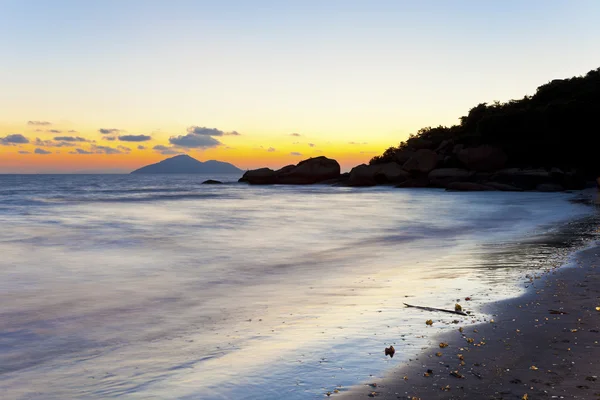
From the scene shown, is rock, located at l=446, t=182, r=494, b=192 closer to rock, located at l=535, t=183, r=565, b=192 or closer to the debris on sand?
rock, located at l=535, t=183, r=565, b=192

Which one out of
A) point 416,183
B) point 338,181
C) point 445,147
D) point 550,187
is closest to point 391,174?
point 416,183

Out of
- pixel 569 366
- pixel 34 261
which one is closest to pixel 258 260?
pixel 34 261

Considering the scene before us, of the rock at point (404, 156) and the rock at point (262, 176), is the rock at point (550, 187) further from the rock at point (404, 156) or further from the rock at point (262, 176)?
the rock at point (262, 176)

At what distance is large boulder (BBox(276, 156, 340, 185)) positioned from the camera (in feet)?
267

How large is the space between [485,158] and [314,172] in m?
30.9

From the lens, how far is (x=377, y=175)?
69375 mm

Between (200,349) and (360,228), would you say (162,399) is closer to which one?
(200,349)

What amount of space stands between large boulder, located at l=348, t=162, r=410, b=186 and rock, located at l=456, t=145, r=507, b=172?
10894 millimetres

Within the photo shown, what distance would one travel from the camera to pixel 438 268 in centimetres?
1073

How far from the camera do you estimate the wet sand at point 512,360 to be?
3.99 meters

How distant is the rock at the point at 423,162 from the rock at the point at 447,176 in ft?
6.41

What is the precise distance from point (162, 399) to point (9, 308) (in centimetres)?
505

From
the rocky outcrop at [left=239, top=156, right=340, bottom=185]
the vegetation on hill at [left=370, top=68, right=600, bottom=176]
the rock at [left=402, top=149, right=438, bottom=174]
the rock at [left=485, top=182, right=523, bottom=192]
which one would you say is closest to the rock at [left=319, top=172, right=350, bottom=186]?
the rocky outcrop at [left=239, top=156, right=340, bottom=185]

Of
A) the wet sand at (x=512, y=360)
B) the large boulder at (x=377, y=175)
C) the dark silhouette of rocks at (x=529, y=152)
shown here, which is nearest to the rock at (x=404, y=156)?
the large boulder at (x=377, y=175)
